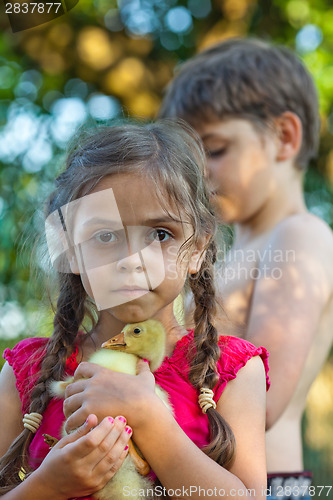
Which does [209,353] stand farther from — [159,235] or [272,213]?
[272,213]

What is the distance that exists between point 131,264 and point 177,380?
1.06 feet

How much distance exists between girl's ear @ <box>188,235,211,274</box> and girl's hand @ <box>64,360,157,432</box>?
0.37m

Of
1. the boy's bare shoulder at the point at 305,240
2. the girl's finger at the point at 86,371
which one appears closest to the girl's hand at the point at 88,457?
the girl's finger at the point at 86,371

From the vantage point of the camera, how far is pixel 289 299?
221 centimetres

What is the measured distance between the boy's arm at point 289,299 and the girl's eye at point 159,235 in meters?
0.77

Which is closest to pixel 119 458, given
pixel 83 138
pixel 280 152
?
pixel 83 138

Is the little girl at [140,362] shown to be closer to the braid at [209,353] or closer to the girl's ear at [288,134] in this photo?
the braid at [209,353]

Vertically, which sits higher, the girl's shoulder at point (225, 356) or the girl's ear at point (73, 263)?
the girl's ear at point (73, 263)

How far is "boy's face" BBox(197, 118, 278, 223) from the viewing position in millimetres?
2551

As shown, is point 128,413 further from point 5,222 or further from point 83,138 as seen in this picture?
point 5,222

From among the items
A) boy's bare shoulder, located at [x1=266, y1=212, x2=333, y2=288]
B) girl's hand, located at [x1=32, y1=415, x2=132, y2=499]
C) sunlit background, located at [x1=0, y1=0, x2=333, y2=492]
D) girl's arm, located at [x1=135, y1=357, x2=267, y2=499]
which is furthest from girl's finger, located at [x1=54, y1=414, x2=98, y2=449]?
sunlit background, located at [x1=0, y1=0, x2=333, y2=492]

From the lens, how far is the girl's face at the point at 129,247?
4.78 ft

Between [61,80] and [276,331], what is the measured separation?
357 cm

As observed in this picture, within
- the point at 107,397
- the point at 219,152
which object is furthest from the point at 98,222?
the point at 219,152
